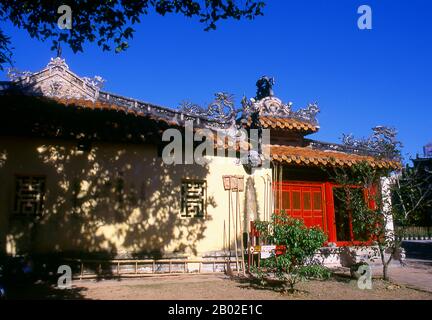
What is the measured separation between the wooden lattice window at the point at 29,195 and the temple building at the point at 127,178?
0.8 inches

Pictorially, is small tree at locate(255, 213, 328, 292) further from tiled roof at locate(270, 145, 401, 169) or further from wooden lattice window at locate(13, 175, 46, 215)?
wooden lattice window at locate(13, 175, 46, 215)

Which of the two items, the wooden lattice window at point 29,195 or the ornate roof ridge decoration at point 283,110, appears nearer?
the wooden lattice window at point 29,195

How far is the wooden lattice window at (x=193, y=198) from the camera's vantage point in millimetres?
9047

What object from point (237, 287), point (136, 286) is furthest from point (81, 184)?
point (237, 287)

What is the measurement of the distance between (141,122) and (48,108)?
2.31 meters

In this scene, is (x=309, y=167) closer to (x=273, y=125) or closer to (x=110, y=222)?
(x=273, y=125)

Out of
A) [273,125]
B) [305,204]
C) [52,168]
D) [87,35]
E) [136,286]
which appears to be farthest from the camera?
[273,125]

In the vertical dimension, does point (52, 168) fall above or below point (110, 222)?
above

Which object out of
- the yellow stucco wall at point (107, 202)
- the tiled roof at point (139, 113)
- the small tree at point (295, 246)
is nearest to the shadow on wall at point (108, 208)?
the yellow stucco wall at point (107, 202)

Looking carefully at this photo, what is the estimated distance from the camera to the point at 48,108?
28.4ft

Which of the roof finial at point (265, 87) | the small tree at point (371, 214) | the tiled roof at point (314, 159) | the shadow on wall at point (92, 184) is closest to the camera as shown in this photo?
the shadow on wall at point (92, 184)

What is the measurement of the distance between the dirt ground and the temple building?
2.76ft

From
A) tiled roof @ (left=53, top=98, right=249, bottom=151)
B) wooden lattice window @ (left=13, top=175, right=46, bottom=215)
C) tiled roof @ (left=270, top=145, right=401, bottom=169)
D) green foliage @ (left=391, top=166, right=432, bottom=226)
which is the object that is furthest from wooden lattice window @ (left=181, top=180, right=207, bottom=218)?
green foliage @ (left=391, top=166, right=432, bottom=226)

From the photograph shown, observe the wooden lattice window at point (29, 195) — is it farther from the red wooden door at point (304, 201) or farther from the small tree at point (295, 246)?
the red wooden door at point (304, 201)
